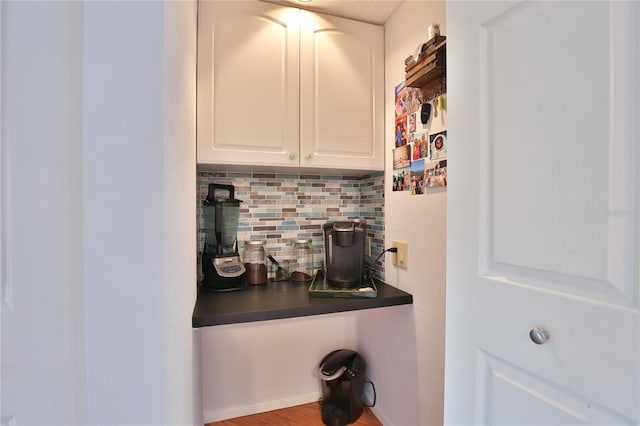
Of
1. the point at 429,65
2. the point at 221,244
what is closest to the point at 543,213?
the point at 429,65

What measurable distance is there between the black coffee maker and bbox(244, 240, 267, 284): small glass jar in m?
0.63

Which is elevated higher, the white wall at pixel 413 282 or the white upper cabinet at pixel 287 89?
the white upper cabinet at pixel 287 89

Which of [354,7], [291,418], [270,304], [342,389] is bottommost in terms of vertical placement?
[291,418]

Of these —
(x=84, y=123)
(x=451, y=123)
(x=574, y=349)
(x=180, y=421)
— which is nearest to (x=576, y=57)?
(x=451, y=123)

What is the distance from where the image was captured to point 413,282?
1.32 meters

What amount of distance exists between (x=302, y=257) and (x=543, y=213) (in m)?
1.33

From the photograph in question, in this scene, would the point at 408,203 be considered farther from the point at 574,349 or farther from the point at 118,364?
the point at 118,364

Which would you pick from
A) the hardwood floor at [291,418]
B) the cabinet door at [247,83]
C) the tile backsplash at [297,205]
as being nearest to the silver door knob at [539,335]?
the tile backsplash at [297,205]

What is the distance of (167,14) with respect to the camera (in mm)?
618

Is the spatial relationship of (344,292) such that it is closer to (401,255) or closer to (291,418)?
(401,255)

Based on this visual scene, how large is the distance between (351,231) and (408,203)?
0.31m

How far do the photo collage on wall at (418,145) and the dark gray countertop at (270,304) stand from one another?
0.53 metres

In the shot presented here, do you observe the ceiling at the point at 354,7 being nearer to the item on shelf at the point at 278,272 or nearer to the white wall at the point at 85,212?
the white wall at the point at 85,212

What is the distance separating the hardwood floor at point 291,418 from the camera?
1.60m
